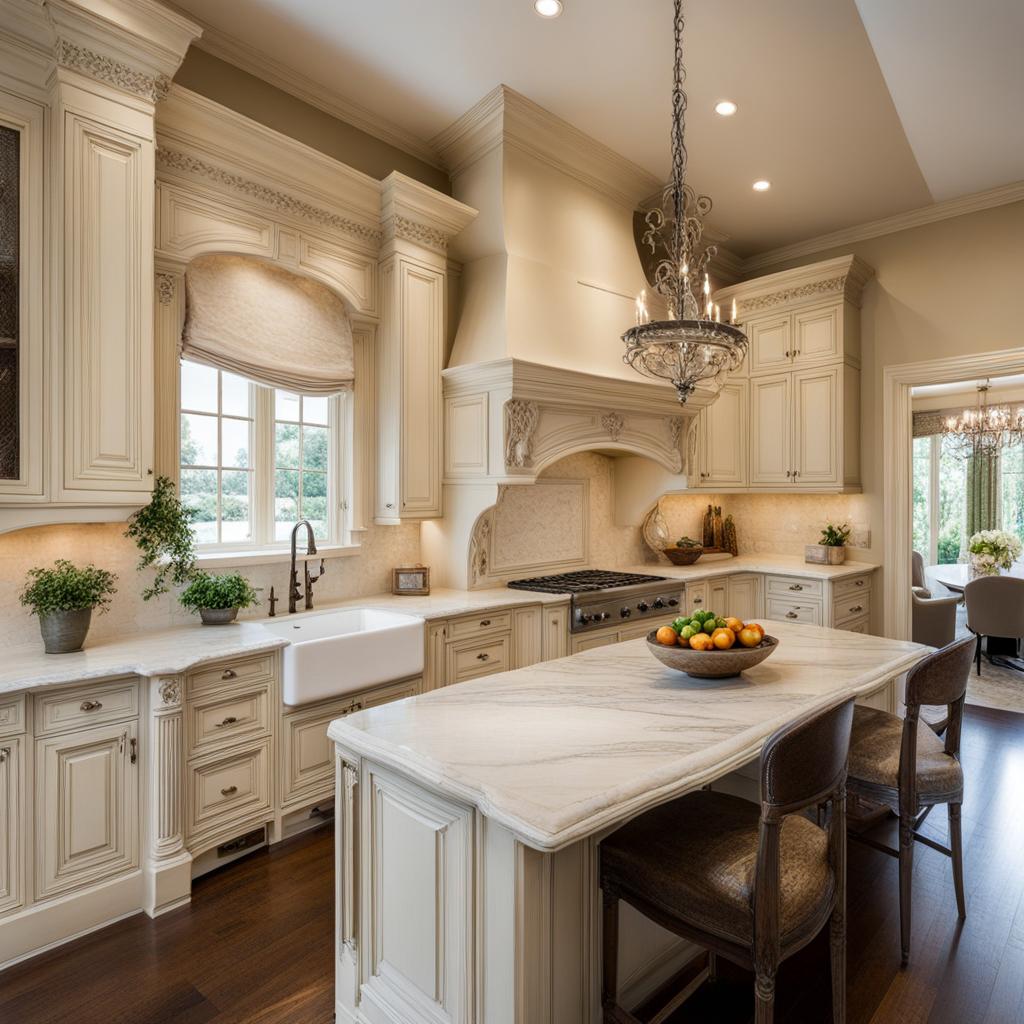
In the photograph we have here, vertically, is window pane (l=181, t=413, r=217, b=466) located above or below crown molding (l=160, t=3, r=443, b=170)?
below

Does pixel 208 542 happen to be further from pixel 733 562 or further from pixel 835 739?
pixel 733 562

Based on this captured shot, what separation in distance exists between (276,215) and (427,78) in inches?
39.1

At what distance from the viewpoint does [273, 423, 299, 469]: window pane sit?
3.32 m

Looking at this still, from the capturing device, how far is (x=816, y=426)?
15.6 ft

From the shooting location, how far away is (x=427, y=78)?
319 cm

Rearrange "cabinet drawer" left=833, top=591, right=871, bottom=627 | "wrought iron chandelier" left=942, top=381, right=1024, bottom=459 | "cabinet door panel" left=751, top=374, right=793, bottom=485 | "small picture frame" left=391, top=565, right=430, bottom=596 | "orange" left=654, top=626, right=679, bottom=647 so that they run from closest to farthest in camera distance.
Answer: "orange" left=654, top=626, right=679, bottom=647 → "small picture frame" left=391, top=565, right=430, bottom=596 → "cabinet drawer" left=833, top=591, right=871, bottom=627 → "cabinet door panel" left=751, top=374, right=793, bottom=485 → "wrought iron chandelier" left=942, top=381, right=1024, bottom=459

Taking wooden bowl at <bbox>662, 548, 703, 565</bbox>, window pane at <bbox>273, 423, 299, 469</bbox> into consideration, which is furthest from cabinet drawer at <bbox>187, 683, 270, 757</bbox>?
wooden bowl at <bbox>662, 548, 703, 565</bbox>

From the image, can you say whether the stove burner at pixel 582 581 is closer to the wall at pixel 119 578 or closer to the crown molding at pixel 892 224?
the wall at pixel 119 578

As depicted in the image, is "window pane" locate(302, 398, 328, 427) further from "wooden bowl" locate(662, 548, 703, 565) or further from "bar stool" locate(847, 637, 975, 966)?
"bar stool" locate(847, 637, 975, 966)

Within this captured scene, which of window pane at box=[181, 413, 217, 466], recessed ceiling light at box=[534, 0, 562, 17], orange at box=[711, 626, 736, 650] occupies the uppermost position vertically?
recessed ceiling light at box=[534, 0, 562, 17]

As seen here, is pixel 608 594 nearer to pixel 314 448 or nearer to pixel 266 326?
pixel 314 448

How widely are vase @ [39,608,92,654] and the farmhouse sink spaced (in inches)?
27.9

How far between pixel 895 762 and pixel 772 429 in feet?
10.8

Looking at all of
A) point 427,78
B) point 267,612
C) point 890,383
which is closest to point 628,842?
point 267,612
